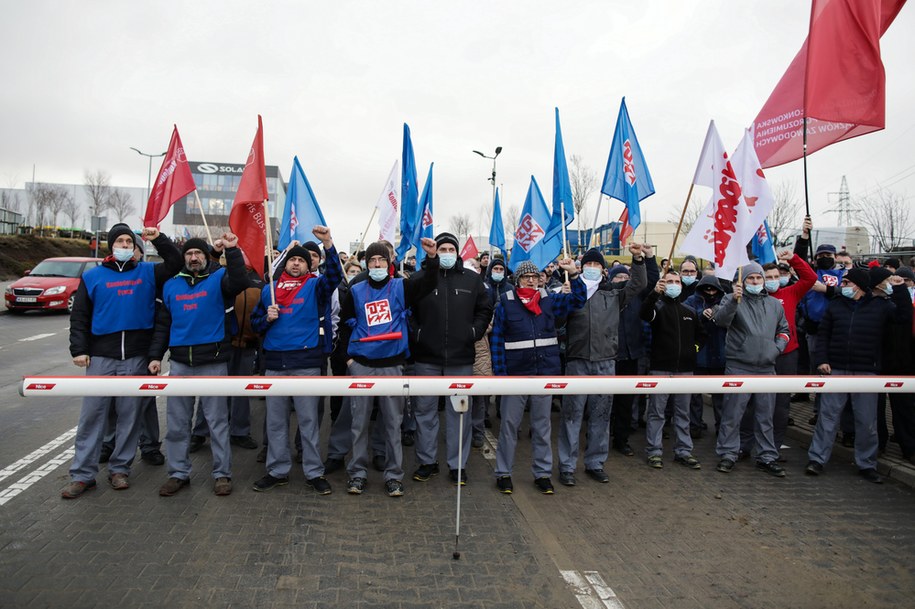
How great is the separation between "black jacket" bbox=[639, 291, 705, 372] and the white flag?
690 millimetres

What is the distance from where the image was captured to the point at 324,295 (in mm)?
5918

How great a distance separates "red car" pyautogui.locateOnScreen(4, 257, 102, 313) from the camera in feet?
62.2

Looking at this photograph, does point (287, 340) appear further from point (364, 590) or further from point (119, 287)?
point (364, 590)

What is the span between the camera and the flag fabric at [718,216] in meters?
6.30

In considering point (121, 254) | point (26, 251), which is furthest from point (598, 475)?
point (26, 251)

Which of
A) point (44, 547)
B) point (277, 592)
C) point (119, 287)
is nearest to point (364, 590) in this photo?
point (277, 592)

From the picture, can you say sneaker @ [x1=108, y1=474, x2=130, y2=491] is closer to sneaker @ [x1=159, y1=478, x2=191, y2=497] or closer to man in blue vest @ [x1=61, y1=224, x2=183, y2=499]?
man in blue vest @ [x1=61, y1=224, x2=183, y2=499]

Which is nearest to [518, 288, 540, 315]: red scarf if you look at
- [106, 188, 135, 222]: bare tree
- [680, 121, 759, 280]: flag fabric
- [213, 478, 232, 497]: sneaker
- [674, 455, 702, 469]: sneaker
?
[680, 121, 759, 280]: flag fabric

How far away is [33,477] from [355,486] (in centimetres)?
310

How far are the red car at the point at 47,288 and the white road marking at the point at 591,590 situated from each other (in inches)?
737

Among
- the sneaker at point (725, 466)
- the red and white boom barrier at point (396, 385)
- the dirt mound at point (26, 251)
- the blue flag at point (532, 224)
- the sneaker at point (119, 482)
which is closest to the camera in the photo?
the red and white boom barrier at point (396, 385)

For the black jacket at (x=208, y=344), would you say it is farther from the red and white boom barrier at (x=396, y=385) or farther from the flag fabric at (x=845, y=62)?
the flag fabric at (x=845, y=62)

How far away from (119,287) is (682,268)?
22.7ft

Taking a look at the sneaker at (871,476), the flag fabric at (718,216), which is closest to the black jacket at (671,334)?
the flag fabric at (718,216)
